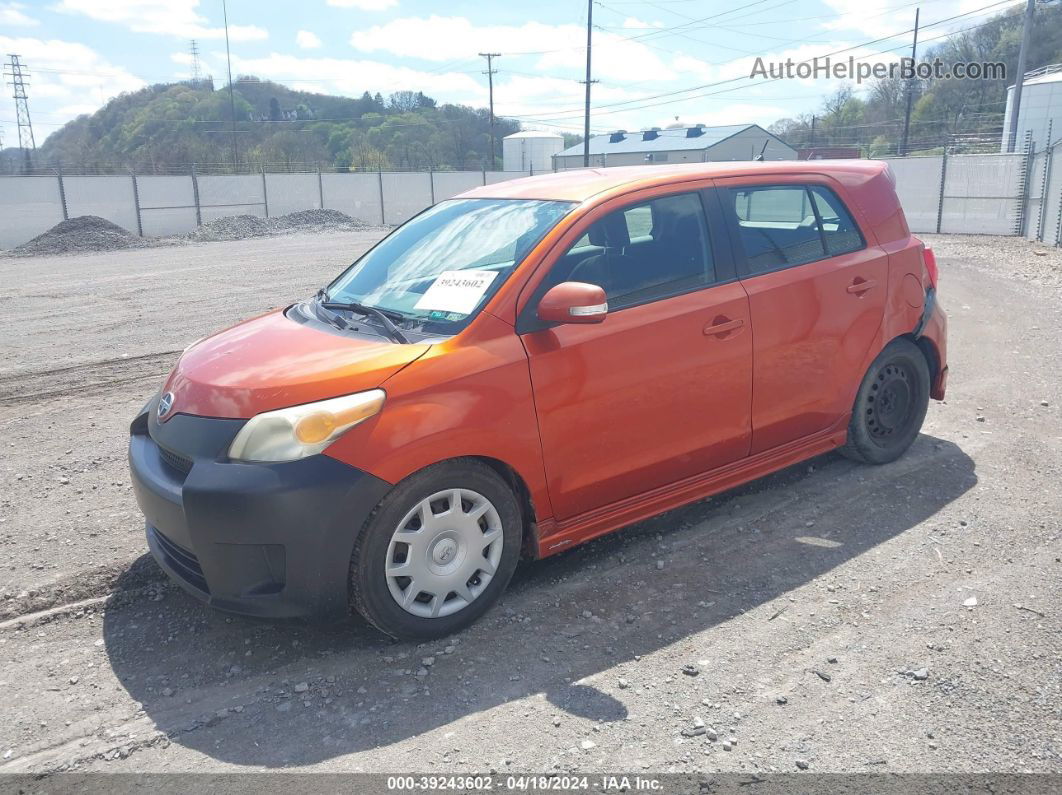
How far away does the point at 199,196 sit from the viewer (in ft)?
113

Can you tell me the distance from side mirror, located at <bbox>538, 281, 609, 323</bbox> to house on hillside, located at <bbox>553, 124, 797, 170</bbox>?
59.3 meters

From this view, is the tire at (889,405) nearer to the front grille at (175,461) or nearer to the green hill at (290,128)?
the front grille at (175,461)

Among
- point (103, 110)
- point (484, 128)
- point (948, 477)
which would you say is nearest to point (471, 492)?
point (948, 477)

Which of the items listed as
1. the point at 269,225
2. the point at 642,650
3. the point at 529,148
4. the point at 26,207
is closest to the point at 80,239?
the point at 26,207

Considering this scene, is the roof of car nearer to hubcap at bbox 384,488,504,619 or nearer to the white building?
hubcap at bbox 384,488,504,619

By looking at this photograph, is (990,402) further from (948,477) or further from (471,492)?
(471,492)

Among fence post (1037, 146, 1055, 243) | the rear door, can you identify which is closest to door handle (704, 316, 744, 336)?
the rear door

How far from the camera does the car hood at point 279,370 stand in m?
3.38

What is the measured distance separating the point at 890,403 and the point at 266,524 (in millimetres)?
3880

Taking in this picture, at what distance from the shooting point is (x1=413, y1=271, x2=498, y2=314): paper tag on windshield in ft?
12.6

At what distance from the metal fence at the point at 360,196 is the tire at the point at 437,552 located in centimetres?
1965

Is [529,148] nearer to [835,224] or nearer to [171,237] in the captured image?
[171,237]

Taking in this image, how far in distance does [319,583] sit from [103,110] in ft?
351

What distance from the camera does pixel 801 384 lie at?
473 cm
